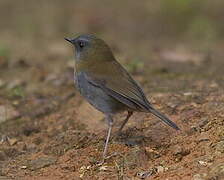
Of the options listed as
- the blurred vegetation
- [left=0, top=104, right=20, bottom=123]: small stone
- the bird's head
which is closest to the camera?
the bird's head

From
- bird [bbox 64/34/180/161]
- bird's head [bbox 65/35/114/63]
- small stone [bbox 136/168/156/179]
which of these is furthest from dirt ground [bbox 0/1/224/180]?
bird's head [bbox 65/35/114/63]

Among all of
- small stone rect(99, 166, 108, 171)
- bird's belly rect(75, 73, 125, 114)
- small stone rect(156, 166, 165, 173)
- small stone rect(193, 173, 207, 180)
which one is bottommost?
small stone rect(99, 166, 108, 171)

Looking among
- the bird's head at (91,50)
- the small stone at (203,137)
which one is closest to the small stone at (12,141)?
the bird's head at (91,50)

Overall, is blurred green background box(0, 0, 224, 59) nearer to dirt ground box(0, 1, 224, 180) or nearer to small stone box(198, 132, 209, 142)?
dirt ground box(0, 1, 224, 180)

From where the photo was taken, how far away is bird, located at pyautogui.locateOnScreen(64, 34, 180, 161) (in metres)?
6.50

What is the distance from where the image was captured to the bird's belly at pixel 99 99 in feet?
21.7

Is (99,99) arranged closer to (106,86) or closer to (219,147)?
(106,86)

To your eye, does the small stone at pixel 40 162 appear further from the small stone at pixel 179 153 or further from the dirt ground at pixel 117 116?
the small stone at pixel 179 153

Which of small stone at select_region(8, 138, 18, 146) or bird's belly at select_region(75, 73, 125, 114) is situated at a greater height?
bird's belly at select_region(75, 73, 125, 114)

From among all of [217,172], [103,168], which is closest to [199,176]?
[217,172]

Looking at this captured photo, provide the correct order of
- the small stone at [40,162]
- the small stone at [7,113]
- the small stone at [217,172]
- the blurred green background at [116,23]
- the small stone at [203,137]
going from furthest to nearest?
the blurred green background at [116,23]
the small stone at [7,113]
the small stone at [40,162]
the small stone at [203,137]
the small stone at [217,172]

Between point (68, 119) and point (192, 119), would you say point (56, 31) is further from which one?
point (192, 119)

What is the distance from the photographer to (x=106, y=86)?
663 cm

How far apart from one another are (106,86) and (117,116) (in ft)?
4.02
